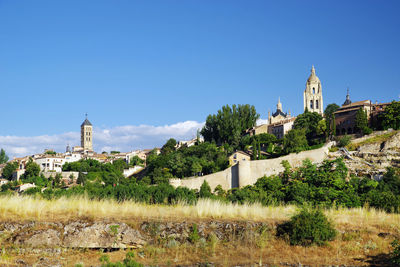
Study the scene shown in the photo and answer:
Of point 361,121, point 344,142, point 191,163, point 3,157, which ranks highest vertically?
point 361,121

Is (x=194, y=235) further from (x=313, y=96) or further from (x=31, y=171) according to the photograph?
(x=313, y=96)

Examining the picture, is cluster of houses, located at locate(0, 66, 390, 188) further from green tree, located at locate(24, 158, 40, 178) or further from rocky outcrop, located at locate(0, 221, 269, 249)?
rocky outcrop, located at locate(0, 221, 269, 249)

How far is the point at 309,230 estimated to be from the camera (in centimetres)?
983

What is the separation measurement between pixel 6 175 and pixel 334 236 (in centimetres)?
8049

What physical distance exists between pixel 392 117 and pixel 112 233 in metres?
46.8

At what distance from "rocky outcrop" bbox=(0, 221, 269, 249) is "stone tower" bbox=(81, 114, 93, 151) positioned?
130914mm

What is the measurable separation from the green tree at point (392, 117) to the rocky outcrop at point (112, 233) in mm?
44152

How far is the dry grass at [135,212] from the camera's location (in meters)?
9.92

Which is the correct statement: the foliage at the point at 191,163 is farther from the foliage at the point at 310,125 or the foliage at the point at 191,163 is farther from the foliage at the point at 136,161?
the foliage at the point at 136,161

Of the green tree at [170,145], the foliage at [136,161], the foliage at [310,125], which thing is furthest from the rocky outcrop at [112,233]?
the foliage at [136,161]

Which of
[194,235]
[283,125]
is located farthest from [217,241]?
[283,125]

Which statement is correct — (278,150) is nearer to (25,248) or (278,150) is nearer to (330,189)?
Result: (330,189)

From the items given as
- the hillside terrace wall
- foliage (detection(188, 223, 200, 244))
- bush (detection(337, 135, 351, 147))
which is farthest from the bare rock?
bush (detection(337, 135, 351, 147))

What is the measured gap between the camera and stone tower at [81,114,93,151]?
137 m
